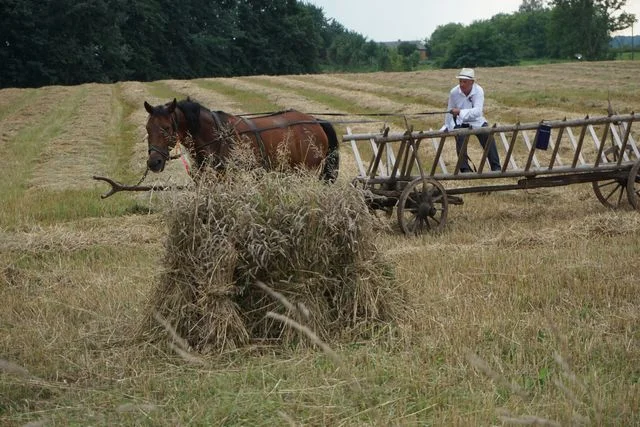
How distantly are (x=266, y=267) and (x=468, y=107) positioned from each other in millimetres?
6241

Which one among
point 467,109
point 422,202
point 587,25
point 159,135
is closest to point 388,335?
point 422,202

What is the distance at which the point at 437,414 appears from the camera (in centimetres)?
441

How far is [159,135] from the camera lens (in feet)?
30.3

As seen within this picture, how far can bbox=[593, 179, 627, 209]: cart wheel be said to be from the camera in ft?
36.3

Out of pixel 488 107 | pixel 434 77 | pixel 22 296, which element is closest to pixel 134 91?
pixel 434 77

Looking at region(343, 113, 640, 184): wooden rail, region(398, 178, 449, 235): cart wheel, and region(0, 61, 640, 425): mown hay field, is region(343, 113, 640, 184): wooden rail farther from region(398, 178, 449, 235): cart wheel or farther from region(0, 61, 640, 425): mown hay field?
region(0, 61, 640, 425): mown hay field

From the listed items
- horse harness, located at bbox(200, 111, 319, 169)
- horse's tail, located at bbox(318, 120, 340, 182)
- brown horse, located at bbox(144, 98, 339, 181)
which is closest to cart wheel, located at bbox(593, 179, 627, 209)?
horse's tail, located at bbox(318, 120, 340, 182)

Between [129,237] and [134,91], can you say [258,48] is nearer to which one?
[134,91]

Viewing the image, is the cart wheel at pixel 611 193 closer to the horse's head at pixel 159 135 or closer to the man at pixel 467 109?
the man at pixel 467 109

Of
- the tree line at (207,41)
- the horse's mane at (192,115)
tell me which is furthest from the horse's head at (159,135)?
the tree line at (207,41)

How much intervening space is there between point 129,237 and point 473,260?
4218mm

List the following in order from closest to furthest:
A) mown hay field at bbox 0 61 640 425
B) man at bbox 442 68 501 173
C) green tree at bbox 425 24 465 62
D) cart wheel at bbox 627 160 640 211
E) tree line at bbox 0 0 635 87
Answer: mown hay field at bbox 0 61 640 425 → cart wheel at bbox 627 160 640 211 → man at bbox 442 68 501 173 → tree line at bbox 0 0 635 87 → green tree at bbox 425 24 465 62

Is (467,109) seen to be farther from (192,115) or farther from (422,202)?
(192,115)

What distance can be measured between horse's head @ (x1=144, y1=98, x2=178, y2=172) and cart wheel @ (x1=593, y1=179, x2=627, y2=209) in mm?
5572
